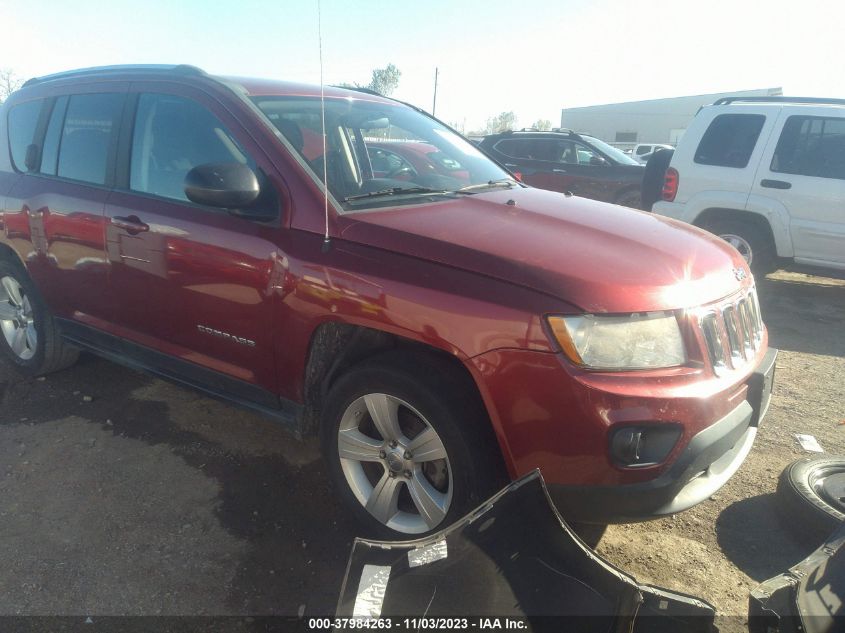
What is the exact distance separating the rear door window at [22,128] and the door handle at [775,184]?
6.46m

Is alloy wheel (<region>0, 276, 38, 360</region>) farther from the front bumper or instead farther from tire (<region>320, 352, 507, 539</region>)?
the front bumper

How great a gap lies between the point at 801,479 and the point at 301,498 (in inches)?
92.0

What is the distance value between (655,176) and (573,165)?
2578mm

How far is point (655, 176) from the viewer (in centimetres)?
729

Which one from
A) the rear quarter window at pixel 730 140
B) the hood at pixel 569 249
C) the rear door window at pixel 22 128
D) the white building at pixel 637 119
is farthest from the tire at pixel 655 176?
the white building at pixel 637 119

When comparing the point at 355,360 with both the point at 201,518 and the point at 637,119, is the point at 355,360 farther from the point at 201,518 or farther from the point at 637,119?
the point at 637,119

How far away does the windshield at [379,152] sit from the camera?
9.07 ft

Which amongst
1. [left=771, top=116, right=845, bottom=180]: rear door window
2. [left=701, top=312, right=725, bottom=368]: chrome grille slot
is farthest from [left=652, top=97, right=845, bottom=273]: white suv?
[left=701, top=312, right=725, bottom=368]: chrome grille slot

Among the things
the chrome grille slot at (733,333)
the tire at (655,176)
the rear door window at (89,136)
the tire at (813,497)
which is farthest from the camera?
the tire at (655,176)

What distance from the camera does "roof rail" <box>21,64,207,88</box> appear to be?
9.89ft

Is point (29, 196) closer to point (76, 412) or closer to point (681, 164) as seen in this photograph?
point (76, 412)

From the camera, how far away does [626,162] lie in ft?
31.7

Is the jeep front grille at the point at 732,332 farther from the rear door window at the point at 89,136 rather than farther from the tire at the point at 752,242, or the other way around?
the tire at the point at 752,242

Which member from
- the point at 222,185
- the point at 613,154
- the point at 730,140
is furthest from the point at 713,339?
the point at 613,154
